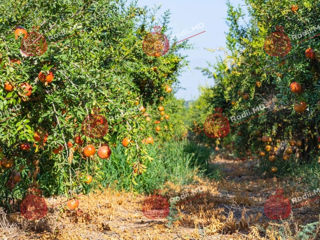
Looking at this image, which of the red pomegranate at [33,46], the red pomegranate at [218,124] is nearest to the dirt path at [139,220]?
the red pomegranate at [33,46]

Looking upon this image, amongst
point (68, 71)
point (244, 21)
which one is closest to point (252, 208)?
point (68, 71)

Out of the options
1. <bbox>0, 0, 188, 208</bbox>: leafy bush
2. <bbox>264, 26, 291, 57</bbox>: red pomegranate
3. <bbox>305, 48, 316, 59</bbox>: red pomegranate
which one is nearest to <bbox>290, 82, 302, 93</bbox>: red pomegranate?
<bbox>305, 48, 316, 59</bbox>: red pomegranate

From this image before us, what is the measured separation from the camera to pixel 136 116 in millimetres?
3520

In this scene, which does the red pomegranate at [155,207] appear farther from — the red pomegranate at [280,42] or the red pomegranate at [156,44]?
the red pomegranate at [280,42]

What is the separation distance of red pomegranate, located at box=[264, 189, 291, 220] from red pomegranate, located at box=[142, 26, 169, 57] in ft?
11.4

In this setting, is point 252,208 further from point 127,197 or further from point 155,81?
point 155,81

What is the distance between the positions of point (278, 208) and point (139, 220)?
A: 2243 mm

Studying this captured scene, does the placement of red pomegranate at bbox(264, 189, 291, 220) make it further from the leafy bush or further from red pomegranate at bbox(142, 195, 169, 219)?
the leafy bush

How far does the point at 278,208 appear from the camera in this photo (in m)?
5.88

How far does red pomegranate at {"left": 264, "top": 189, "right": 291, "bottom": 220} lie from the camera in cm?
538

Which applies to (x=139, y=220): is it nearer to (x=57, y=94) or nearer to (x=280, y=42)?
(x=57, y=94)

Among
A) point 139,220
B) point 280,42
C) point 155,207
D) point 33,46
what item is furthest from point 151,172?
point 33,46

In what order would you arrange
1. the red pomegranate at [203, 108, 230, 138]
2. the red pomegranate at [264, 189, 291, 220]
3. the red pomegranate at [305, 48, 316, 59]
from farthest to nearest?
the red pomegranate at [203, 108, 230, 138], the red pomegranate at [264, 189, 291, 220], the red pomegranate at [305, 48, 316, 59]

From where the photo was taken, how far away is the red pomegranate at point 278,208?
5383 mm
